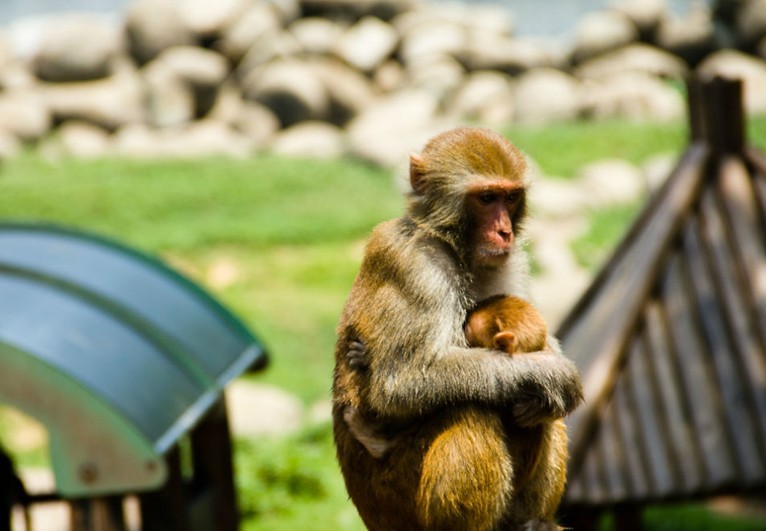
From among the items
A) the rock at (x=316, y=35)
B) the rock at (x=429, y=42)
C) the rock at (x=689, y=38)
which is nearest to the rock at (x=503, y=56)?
the rock at (x=429, y=42)

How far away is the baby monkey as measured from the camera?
3.12 meters

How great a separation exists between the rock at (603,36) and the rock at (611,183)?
5.38 metres

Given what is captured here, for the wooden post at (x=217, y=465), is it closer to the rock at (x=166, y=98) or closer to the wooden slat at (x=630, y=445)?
the wooden slat at (x=630, y=445)

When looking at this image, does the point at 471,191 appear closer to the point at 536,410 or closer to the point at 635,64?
the point at 536,410

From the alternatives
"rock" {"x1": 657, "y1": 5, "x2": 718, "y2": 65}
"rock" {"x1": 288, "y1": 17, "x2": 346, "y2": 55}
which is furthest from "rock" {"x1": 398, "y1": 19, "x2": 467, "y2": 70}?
"rock" {"x1": 657, "y1": 5, "x2": 718, "y2": 65}

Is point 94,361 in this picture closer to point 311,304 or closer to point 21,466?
point 21,466

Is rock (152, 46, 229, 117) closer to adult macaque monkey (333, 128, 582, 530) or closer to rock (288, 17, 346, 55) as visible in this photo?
rock (288, 17, 346, 55)

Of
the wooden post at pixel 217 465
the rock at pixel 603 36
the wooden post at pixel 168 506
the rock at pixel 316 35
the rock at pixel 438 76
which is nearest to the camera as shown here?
the wooden post at pixel 168 506

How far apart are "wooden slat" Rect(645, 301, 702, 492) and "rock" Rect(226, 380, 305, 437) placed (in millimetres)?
4838

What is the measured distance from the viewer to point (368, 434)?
3260 millimetres

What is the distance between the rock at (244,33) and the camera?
68.9 ft

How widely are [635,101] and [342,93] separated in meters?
5.08

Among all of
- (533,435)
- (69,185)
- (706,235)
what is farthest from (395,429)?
(69,185)

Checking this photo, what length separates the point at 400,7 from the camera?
2277 centimetres
